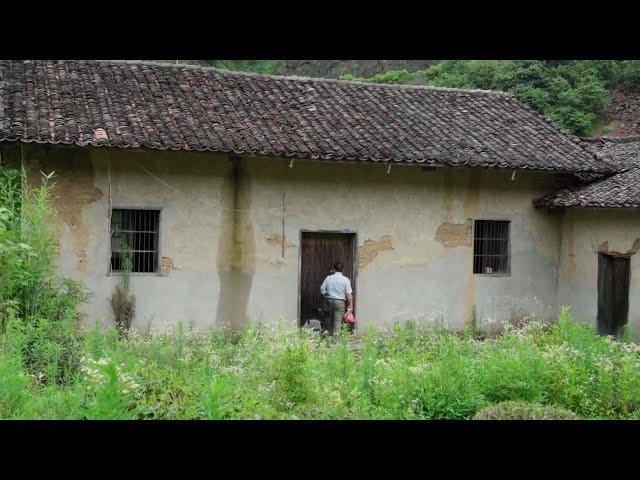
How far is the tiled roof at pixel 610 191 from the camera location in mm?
14891

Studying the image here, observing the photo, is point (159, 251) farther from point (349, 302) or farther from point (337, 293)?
point (349, 302)

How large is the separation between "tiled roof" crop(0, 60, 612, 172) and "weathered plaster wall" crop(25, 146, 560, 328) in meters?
0.56

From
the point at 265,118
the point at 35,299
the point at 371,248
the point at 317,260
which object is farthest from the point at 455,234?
the point at 35,299

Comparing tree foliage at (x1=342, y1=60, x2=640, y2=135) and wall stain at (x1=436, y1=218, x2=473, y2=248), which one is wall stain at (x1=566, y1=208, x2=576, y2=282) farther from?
tree foliage at (x1=342, y1=60, x2=640, y2=135)

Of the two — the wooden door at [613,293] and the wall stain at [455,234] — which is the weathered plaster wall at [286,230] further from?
the wooden door at [613,293]

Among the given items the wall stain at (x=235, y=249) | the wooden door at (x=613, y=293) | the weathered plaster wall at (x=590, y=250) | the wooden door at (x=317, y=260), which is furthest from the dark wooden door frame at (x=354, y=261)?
the wooden door at (x=613, y=293)

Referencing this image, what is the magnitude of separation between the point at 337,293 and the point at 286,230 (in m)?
1.51

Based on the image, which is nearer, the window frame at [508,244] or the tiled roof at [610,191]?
the tiled roof at [610,191]

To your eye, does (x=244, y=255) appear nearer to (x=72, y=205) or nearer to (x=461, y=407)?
(x=72, y=205)

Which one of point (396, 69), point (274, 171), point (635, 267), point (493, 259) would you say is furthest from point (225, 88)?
point (396, 69)

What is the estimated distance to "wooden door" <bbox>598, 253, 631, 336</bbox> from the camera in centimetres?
1560

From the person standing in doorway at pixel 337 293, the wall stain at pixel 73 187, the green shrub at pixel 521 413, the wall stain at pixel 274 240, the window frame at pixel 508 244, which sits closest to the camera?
the green shrub at pixel 521 413

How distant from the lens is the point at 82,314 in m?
13.2

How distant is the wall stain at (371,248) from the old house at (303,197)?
3cm
